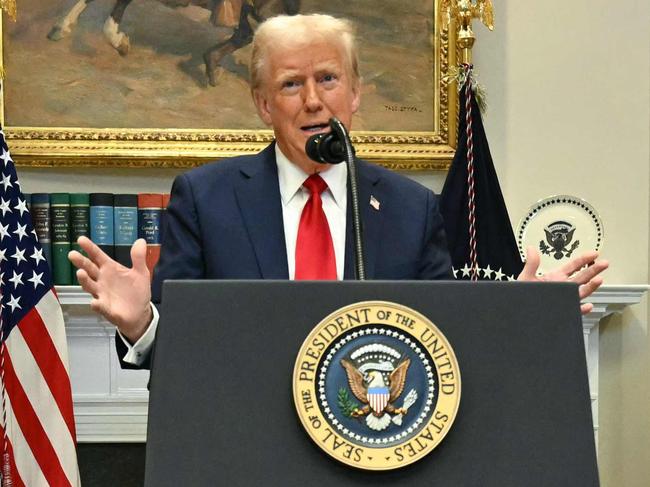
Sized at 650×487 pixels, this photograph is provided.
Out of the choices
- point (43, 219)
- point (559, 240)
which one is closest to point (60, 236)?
point (43, 219)

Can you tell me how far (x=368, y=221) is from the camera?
238cm

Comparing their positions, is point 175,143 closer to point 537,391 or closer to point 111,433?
point 111,433

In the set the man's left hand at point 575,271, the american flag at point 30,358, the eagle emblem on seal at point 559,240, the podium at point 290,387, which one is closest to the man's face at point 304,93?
the man's left hand at point 575,271

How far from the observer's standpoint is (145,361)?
182 cm

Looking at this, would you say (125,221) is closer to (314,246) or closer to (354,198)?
(314,246)

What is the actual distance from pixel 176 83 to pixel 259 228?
8.58 ft

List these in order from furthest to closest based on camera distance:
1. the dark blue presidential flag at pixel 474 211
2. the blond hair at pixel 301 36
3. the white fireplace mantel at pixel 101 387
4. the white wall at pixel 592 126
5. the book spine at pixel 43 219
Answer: the white wall at pixel 592 126 → the white fireplace mantel at pixel 101 387 → the book spine at pixel 43 219 → the dark blue presidential flag at pixel 474 211 → the blond hair at pixel 301 36

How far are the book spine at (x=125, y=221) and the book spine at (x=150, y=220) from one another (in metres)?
0.03

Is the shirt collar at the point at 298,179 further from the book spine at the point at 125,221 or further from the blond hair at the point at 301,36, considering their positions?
the book spine at the point at 125,221

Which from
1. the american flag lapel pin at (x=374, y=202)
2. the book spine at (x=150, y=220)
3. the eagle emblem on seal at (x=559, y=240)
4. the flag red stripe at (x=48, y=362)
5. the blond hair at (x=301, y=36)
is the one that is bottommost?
the flag red stripe at (x=48, y=362)

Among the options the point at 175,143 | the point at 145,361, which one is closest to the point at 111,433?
the point at 175,143

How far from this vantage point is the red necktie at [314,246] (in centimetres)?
228

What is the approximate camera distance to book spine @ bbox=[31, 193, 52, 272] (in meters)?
4.53

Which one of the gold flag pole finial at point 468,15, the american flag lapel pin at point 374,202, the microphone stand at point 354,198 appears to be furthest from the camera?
the gold flag pole finial at point 468,15
